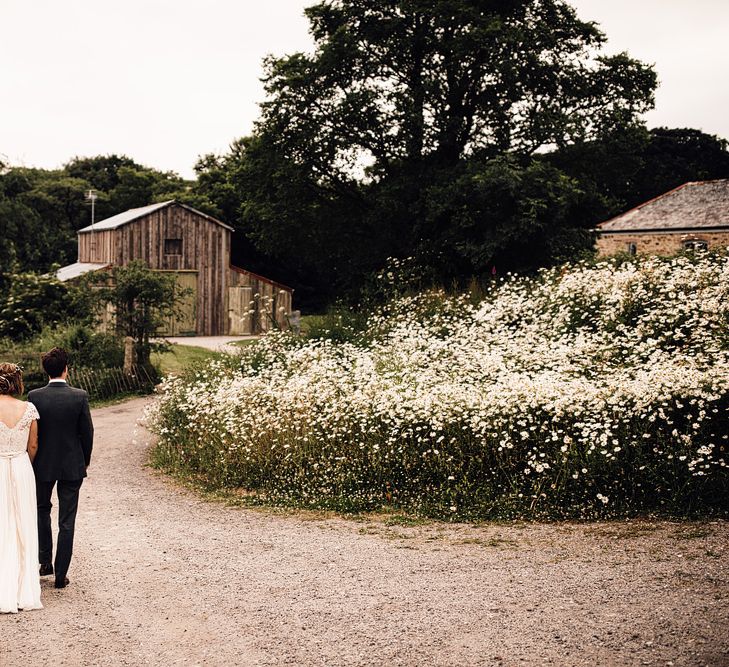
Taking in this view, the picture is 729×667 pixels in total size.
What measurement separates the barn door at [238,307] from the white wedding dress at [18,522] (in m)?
33.6

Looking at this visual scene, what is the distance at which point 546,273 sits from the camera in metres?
17.5

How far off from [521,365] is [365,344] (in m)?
4.58

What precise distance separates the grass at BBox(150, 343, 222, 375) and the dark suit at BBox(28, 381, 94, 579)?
14.6m

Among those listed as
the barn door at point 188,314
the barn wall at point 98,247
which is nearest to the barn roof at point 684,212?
the barn door at point 188,314

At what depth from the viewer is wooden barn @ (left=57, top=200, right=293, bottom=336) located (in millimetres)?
39812

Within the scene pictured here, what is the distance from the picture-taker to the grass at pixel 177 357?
24.2 metres

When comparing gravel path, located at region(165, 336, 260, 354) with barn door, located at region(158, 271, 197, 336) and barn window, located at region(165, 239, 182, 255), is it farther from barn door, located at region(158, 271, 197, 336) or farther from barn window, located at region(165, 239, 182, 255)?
barn window, located at region(165, 239, 182, 255)

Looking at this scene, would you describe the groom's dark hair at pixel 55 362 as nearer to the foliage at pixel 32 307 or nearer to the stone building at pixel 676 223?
the foliage at pixel 32 307

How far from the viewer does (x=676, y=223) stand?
4225 centimetres

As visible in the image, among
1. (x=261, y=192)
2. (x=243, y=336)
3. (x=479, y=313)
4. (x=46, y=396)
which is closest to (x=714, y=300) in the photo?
(x=479, y=313)

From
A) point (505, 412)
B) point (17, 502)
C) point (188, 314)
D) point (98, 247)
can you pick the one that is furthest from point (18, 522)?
point (98, 247)

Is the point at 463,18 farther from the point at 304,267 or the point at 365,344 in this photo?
the point at 304,267

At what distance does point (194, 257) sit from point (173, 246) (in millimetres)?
1153

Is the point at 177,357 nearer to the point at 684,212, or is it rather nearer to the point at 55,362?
the point at 55,362
